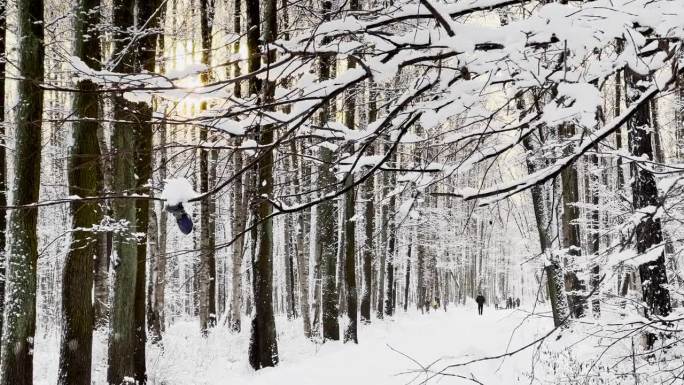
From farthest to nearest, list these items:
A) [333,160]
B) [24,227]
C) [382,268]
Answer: [382,268]
[24,227]
[333,160]

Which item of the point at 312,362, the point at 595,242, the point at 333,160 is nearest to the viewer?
the point at 333,160

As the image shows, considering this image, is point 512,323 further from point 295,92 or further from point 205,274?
point 295,92

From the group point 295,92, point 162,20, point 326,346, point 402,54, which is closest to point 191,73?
point 295,92

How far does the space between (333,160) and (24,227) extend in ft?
18.0

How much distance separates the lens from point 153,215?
14.2 meters

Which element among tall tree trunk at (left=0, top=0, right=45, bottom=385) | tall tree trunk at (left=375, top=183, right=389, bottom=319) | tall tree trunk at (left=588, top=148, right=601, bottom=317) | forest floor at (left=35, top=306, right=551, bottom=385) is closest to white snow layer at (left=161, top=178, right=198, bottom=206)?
tall tree trunk at (left=588, top=148, right=601, bottom=317)

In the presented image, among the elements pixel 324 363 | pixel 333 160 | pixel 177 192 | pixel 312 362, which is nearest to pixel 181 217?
pixel 177 192

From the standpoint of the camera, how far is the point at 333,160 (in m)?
2.92

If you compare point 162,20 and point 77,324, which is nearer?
point 77,324

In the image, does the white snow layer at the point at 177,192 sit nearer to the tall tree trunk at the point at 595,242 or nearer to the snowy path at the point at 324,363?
the tall tree trunk at the point at 595,242

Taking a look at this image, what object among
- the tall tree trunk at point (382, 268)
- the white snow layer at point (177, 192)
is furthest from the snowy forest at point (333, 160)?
the tall tree trunk at point (382, 268)

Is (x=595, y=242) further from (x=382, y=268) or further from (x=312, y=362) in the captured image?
(x=382, y=268)

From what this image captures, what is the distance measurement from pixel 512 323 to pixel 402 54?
20183 millimetres

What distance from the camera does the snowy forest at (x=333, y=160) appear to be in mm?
1940
